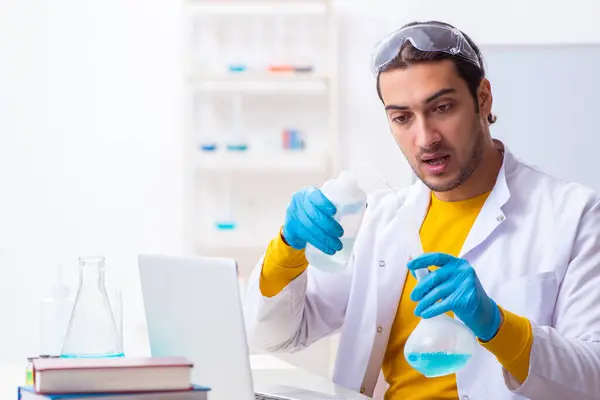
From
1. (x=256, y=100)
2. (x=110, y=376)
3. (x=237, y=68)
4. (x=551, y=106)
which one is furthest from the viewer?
(x=256, y=100)

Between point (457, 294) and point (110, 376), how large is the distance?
0.58 meters

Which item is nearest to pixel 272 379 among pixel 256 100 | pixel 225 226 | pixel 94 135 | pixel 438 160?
pixel 438 160

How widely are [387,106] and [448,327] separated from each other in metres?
0.56

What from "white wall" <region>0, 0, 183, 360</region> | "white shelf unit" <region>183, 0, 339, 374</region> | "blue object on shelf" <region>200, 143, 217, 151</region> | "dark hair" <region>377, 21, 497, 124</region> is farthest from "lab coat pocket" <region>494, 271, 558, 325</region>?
"white wall" <region>0, 0, 183, 360</region>

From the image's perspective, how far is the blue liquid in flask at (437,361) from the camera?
4.44 feet

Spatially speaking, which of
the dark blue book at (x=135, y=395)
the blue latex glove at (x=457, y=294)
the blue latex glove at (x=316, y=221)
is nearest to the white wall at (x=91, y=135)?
the blue latex glove at (x=316, y=221)

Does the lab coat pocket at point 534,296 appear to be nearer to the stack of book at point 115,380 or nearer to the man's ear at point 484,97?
the man's ear at point 484,97

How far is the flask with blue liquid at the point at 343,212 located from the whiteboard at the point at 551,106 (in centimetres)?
195

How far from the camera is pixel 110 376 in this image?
1.10 metres

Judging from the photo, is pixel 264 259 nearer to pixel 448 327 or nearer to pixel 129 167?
pixel 448 327

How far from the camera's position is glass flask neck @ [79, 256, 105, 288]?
4.60 ft

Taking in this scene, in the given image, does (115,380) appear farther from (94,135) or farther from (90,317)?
(94,135)

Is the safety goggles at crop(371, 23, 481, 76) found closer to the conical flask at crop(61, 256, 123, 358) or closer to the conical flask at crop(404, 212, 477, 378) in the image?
the conical flask at crop(404, 212, 477, 378)

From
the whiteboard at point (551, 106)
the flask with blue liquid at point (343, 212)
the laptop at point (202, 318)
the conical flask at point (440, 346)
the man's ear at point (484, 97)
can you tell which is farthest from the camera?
the whiteboard at point (551, 106)
